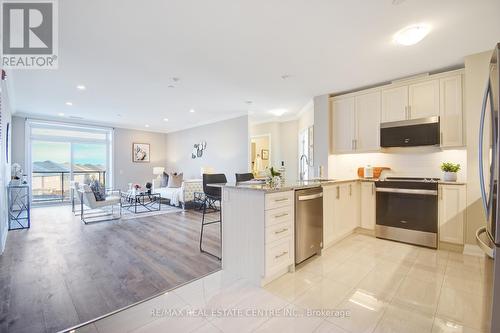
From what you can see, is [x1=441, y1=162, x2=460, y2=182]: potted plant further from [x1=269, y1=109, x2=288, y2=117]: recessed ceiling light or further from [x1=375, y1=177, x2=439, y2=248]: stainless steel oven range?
[x1=269, y1=109, x2=288, y2=117]: recessed ceiling light

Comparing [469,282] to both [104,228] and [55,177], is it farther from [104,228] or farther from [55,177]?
[55,177]

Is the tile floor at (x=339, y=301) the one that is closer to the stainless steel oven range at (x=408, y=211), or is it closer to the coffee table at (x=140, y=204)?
the stainless steel oven range at (x=408, y=211)

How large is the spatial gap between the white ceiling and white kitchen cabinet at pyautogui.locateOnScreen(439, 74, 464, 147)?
11.6 inches

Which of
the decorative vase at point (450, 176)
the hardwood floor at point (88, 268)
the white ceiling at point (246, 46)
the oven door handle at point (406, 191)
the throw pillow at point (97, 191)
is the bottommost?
the hardwood floor at point (88, 268)

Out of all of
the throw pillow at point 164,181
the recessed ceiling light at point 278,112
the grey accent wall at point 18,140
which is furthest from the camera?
the throw pillow at point 164,181

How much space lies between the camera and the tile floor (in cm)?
160

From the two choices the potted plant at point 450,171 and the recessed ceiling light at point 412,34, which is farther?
the potted plant at point 450,171

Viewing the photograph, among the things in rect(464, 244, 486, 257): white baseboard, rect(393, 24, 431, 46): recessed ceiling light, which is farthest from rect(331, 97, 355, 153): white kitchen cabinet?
rect(464, 244, 486, 257): white baseboard

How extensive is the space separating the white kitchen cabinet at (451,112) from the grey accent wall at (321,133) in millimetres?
1682

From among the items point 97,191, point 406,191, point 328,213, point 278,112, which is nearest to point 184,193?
point 97,191

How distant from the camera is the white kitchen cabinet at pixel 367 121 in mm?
3737

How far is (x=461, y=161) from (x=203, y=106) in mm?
5103

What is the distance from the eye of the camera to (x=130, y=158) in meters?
8.33

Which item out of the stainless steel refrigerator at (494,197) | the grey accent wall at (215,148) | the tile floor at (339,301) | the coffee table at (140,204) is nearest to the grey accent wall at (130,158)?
the grey accent wall at (215,148)
